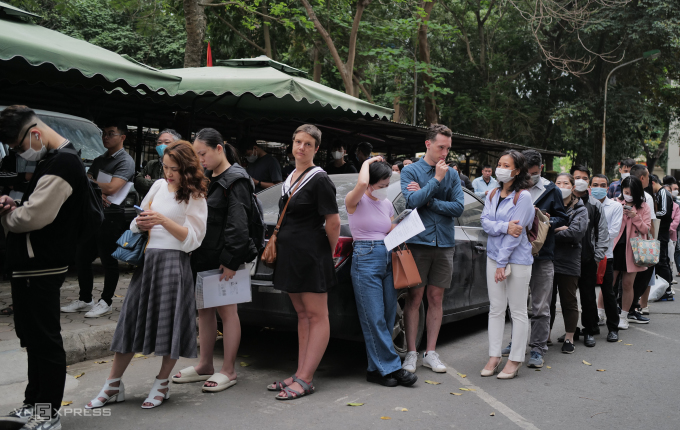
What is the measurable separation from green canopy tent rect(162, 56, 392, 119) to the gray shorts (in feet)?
Answer: 10.7

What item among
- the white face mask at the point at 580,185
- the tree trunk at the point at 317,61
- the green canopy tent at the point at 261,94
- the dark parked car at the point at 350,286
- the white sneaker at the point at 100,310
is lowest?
the white sneaker at the point at 100,310

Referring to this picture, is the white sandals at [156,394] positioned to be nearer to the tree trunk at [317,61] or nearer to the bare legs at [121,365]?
the bare legs at [121,365]

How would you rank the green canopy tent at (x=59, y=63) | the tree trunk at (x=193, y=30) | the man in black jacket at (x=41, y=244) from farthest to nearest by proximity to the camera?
the tree trunk at (x=193, y=30) → the green canopy tent at (x=59, y=63) → the man in black jacket at (x=41, y=244)

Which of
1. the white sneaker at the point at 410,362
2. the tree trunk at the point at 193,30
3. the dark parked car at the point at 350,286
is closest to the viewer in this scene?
the dark parked car at the point at 350,286

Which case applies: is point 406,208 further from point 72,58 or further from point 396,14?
point 396,14

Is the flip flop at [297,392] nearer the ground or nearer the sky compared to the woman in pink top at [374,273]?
nearer the ground

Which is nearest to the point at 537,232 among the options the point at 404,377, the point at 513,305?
the point at 513,305

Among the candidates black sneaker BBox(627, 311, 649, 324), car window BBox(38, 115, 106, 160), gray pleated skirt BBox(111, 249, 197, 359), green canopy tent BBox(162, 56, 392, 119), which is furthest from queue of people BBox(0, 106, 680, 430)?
green canopy tent BBox(162, 56, 392, 119)

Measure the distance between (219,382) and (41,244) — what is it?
5.39 feet

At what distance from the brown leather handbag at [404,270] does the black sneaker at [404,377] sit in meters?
0.66

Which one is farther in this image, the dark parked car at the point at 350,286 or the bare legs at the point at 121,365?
the dark parked car at the point at 350,286

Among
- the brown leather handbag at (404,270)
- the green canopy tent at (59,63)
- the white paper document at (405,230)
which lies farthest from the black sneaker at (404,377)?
the green canopy tent at (59,63)

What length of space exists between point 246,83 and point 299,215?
12.6 feet

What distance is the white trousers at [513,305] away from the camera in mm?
5059
